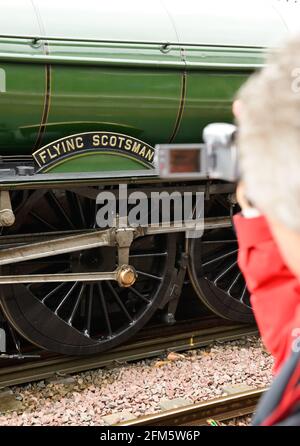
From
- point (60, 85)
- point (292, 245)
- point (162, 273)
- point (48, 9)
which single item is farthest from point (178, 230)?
point (292, 245)

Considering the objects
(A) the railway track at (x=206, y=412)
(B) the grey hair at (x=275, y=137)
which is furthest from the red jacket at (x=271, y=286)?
(A) the railway track at (x=206, y=412)

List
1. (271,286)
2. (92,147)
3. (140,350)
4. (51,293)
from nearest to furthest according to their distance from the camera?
1. (271,286)
2. (92,147)
3. (51,293)
4. (140,350)

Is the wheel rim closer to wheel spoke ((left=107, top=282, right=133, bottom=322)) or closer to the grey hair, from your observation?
wheel spoke ((left=107, top=282, right=133, bottom=322))

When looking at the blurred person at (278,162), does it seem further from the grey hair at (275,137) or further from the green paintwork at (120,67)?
the green paintwork at (120,67)

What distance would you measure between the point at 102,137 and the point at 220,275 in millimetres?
1624

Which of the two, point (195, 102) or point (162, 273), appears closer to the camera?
point (195, 102)

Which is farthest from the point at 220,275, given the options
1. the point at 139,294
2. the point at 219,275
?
the point at 139,294

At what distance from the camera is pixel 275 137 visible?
0.81 meters

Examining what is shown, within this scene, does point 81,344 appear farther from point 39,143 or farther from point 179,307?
point 39,143

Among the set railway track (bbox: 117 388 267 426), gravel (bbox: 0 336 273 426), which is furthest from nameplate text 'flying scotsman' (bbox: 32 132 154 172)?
railway track (bbox: 117 388 267 426)

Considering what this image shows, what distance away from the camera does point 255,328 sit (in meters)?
4.79

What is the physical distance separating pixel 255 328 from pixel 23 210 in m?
2.10

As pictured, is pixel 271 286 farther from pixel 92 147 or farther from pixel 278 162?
pixel 92 147
